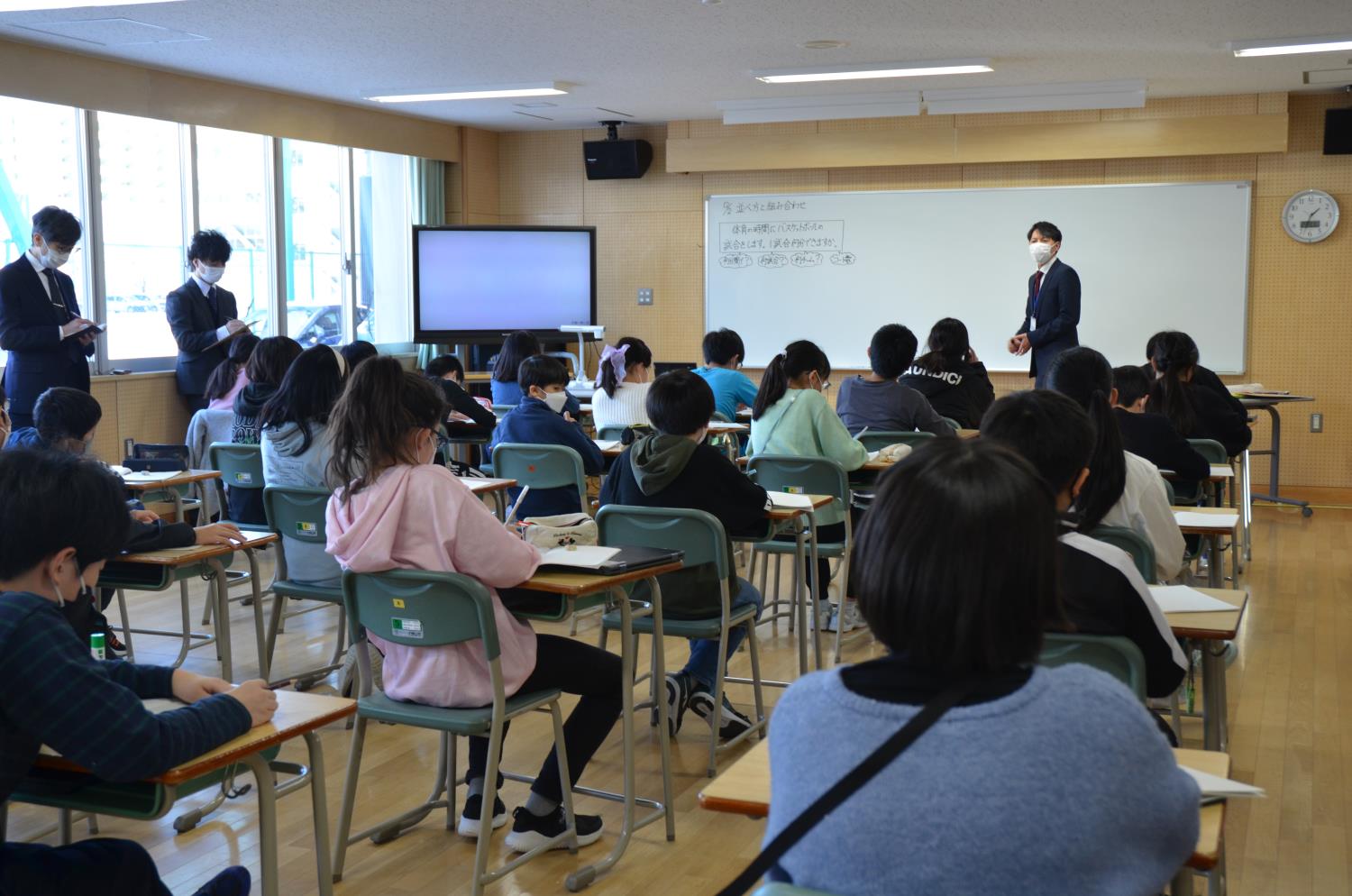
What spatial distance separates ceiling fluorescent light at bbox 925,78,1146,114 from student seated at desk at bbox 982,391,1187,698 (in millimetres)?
6459

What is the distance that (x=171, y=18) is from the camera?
602 centimetres

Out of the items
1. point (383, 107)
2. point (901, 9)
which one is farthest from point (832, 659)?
point (383, 107)

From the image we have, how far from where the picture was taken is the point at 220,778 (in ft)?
6.96

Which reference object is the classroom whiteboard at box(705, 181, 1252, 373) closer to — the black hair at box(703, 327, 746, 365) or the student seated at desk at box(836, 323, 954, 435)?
the black hair at box(703, 327, 746, 365)

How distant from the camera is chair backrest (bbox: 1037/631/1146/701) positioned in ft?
6.66

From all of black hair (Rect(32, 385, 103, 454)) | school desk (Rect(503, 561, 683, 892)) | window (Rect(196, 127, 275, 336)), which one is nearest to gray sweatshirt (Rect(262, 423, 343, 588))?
black hair (Rect(32, 385, 103, 454))

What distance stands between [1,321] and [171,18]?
65.9 inches

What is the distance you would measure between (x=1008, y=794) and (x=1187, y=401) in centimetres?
497

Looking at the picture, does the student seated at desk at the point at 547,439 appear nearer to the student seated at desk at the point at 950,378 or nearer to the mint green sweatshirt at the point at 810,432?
the mint green sweatshirt at the point at 810,432

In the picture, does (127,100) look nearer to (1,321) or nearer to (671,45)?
(1,321)

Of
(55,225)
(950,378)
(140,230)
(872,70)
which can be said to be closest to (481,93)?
(140,230)

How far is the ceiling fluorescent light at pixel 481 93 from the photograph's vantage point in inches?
320

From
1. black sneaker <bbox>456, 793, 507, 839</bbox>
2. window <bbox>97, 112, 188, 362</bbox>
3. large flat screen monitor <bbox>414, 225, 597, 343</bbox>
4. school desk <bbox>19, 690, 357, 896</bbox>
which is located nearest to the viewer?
school desk <bbox>19, 690, 357, 896</bbox>

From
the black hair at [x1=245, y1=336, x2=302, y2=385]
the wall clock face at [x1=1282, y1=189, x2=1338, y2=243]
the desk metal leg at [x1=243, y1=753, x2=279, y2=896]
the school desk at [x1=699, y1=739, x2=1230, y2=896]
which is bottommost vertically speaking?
the desk metal leg at [x1=243, y1=753, x2=279, y2=896]
